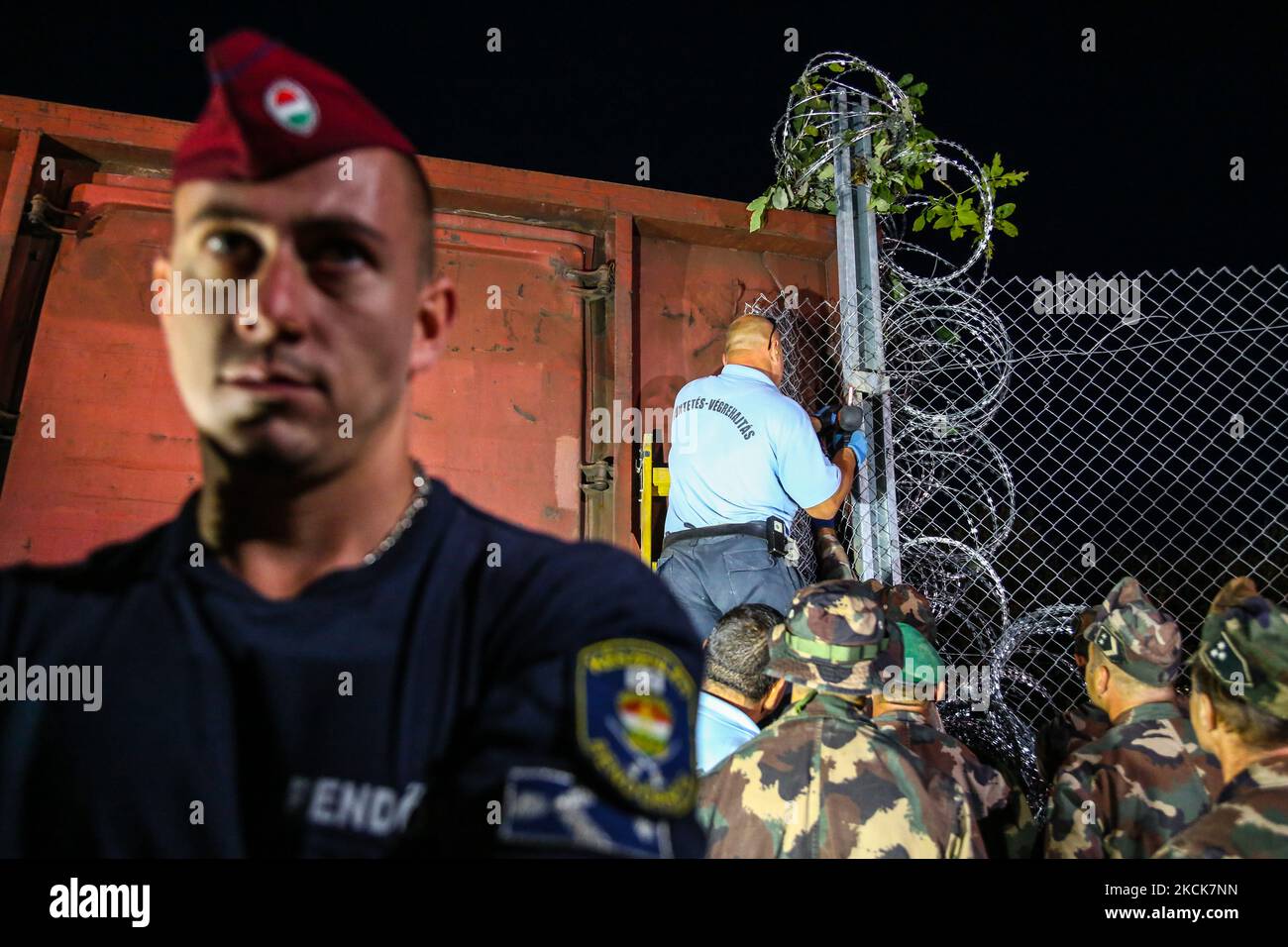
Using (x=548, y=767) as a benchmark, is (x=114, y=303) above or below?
above

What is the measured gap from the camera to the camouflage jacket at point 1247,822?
6.25 ft

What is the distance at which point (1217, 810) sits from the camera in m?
2.01

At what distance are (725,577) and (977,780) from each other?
123cm

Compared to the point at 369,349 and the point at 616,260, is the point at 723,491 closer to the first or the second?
the point at 616,260

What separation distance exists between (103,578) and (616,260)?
3443mm

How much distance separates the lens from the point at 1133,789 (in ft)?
9.57

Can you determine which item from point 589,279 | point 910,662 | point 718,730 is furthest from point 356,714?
point 589,279

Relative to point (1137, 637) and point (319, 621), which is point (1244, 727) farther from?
point (319, 621)

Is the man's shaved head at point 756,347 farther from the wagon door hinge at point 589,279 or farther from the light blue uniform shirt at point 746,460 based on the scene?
the wagon door hinge at point 589,279

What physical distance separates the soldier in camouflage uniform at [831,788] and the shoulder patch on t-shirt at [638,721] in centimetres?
144

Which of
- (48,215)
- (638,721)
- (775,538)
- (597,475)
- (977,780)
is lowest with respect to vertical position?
(977,780)

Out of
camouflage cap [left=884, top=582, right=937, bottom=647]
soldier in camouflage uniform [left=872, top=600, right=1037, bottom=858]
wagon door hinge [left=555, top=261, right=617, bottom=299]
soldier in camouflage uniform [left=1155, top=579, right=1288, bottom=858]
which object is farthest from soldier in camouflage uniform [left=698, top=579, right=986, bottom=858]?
wagon door hinge [left=555, top=261, right=617, bottom=299]
